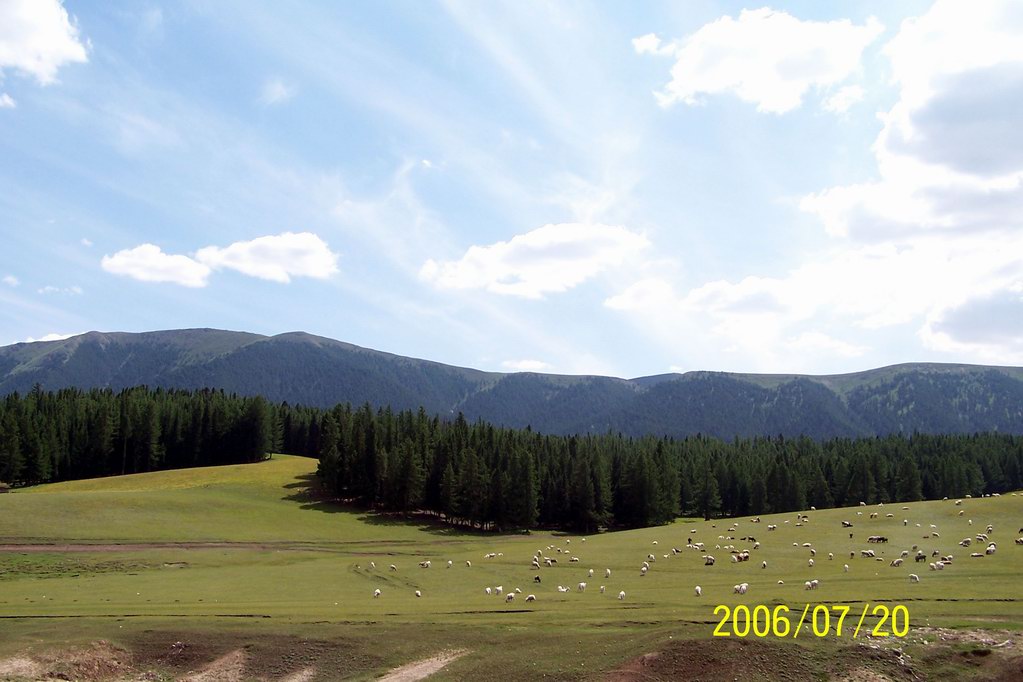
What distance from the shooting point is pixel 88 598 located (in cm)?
4516

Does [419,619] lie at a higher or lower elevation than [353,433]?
lower

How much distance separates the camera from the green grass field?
30766mm

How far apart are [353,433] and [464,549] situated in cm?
4649

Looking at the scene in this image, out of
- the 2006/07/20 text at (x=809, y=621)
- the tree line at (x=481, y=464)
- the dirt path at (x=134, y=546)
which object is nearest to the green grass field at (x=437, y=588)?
the dirt path at (x=134, y=546)

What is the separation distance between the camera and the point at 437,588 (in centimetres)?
5128

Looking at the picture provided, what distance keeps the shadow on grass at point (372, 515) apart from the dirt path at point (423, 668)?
234ft

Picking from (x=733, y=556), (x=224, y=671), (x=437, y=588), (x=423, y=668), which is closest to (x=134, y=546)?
(x=437, y=588)

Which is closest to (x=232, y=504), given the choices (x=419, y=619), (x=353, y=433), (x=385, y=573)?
(x=353, y=433)

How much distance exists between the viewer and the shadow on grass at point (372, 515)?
104 meters

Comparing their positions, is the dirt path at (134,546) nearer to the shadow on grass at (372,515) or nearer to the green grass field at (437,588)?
the green grass field at (437,588)

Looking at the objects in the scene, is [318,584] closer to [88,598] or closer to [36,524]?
[88,598]

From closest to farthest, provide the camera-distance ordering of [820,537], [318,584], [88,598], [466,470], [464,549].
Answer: [88,598]
[318,584]
[820,537]
[464,549]
[466,470]

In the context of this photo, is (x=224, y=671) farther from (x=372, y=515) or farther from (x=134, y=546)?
(x=372, y=515)

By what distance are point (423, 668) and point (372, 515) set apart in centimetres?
8263
